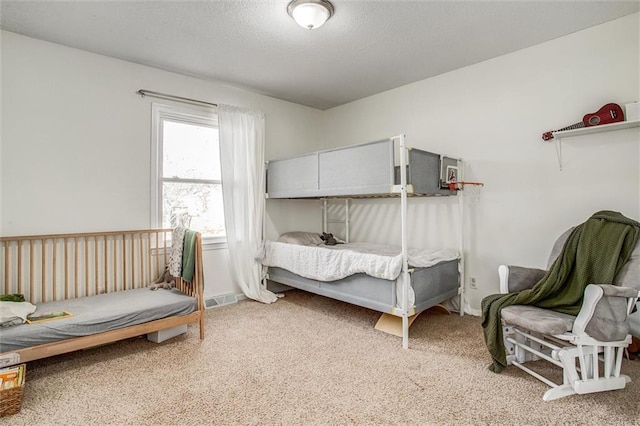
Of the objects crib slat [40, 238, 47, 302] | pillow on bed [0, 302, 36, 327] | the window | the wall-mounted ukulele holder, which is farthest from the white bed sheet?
pillow on bed [0, 302, 36, 327]

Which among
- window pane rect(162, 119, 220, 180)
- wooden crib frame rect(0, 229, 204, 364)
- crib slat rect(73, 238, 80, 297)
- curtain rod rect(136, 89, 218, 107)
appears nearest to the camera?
wooden crib frame rect(0, 229, 204, 364)

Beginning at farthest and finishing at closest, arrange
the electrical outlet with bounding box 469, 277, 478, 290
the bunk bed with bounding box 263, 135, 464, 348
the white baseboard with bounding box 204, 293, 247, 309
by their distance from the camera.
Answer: the white baseboard with bounding box 204, 293, 247, 309 < the electrical outlet with bounding box 469, 277, 478, 290 < the bunk bed with bounding box 263, 135, 464, 348

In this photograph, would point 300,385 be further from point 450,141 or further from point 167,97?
point 167,97

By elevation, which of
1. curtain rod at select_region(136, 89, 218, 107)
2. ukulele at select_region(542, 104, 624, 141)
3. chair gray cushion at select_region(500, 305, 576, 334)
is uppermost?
curtain rod at select_region(136, 89, 218, 107)

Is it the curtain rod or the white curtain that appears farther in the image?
the white curtain

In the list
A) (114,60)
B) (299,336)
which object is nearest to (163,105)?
(114,60)

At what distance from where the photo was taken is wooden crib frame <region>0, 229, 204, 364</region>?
101 inches

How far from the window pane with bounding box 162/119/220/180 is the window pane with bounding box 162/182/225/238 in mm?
121

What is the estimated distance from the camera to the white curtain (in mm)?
3707

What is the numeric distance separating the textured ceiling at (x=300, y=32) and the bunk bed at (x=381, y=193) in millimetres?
836

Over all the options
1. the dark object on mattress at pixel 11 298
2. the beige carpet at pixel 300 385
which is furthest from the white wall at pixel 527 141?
the dark object on mattress at pixel 11 298

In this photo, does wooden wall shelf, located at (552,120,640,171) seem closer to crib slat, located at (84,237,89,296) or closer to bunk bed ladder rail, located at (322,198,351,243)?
bunk bed ladder rail, located at (322,198,351,243)

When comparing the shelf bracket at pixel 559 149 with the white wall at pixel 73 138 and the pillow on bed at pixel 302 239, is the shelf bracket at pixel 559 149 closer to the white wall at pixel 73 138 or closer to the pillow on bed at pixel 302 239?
the pillow on bed at pixel 302 239

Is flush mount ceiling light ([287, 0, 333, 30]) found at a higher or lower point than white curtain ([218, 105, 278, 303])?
higher
